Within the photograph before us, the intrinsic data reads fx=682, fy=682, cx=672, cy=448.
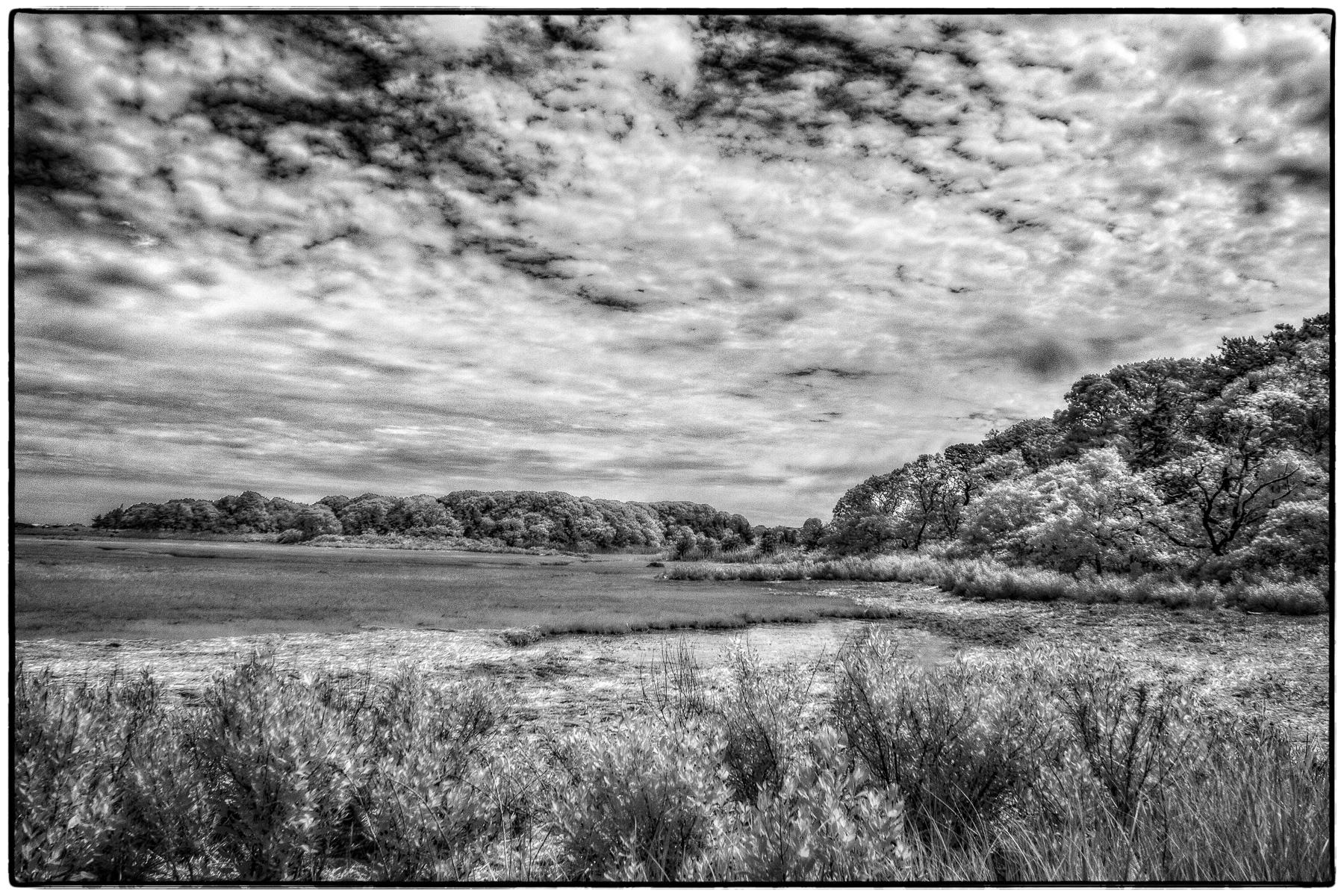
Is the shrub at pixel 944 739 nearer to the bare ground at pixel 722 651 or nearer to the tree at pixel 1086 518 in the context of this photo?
the bare ground at pixel 722 651

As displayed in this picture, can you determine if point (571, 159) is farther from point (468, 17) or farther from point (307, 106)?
point (307, 106)

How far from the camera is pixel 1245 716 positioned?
444 cm

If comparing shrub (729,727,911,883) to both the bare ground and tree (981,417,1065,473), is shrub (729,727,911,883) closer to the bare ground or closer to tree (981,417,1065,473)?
the bare ground

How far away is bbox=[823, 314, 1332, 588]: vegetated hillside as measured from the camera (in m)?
5.48

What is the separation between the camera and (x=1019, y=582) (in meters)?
15.5

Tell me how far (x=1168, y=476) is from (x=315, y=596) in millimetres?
14474

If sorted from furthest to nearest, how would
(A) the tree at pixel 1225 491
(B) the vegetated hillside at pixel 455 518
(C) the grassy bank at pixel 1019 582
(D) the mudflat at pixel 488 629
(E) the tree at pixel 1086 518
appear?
(E) the tree at pixel 1086 518 < (C) the grassy bank at pixel 1019 582 < (A) the tree at pixel 1225 491 < (D) the mudflat at pixel 488 629 < (B) the vegetated hillside at pixel 455 518

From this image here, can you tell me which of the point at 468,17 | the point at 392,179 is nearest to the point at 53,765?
the point at 392,179

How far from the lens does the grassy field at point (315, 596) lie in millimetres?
5142

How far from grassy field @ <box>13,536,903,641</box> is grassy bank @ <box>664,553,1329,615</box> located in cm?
392

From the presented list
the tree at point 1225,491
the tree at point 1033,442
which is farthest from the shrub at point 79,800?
the tree at point 1033,442

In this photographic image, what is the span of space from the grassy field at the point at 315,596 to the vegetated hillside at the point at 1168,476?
213 inches

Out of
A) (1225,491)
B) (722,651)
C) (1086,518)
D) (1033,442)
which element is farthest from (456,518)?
(1033,442)

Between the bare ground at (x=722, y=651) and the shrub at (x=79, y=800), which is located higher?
the shrub at (x=79, y=800)
